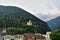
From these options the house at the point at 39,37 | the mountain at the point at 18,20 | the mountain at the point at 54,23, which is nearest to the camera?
the mountain at the point at 54,23

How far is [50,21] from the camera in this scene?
713 cm

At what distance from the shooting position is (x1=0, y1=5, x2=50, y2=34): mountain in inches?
312

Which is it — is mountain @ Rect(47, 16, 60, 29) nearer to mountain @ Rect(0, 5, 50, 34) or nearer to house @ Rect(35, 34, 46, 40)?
mountain @ Rect(0, 5, 50, 34)

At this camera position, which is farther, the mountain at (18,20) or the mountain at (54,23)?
the mountain at (18,20)

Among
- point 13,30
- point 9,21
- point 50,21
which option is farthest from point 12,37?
point 50,21

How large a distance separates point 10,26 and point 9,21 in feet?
1.08

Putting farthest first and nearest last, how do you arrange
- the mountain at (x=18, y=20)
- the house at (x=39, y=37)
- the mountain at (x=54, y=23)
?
the mountain at (x=18, y=20)
the house at (x=39, y=37)
the mountain at (x=54, y=23)

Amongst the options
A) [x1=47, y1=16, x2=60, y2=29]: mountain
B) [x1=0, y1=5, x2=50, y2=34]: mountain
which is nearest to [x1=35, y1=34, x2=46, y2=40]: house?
[x1=0, y1=5, x2=50, y2=34]: mountain

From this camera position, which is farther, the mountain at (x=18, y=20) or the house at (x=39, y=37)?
the mountain at (x=18, y=20)

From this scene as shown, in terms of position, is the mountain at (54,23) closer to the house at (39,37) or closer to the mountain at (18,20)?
the mountain at (18,20)

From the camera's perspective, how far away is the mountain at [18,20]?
26.0 ft

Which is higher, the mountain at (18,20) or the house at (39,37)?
the mountain at (18,20)

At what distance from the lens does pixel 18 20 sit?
8.80 metres

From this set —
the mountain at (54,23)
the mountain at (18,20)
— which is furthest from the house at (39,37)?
the mountain at (54,23)
